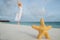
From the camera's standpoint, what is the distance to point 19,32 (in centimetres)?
132

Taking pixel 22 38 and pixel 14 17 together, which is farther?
pixel 14 17

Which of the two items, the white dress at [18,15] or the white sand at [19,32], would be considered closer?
the white sand at [19,32]

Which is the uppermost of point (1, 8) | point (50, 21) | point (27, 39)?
point (1, 8)

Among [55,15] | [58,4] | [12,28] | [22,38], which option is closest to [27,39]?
[22,38]

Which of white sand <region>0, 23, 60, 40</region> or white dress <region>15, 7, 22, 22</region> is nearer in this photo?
white sand <region>0, 23, 60, 40</region>

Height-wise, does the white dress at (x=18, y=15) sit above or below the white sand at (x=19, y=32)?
above

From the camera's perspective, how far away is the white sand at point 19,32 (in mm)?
1229

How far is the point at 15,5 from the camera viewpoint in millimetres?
1406

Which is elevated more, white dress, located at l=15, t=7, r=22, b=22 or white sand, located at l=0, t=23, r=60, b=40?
white dress, located at l=15, t=7, r=22, b=22

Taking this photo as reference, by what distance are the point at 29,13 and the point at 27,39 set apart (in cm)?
31

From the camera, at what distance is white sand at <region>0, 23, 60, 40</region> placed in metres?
1.23

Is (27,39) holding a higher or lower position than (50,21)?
lower

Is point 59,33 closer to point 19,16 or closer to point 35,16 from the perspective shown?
point 35,16

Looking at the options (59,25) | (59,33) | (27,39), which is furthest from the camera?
(59,25)
